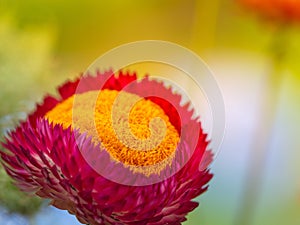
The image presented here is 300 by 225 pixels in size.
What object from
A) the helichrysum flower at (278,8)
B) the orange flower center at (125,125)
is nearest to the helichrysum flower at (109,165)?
the orange flower center at (125,125)

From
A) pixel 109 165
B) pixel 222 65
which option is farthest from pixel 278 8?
pixel 109 165

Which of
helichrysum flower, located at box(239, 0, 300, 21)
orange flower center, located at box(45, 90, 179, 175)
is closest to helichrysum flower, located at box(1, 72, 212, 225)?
orange flower center, located at box(45, 90, 179, 175)

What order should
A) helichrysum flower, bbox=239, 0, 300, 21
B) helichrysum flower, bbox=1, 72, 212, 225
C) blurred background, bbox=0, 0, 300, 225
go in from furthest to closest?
helichrysum flower, bbox=239, 0, 300, 21, blurred background, bbox=0, 0, 300, 225, helichrysum flower, bbox=1, 72, 212, 225

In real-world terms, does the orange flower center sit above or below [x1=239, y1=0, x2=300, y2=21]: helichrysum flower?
below

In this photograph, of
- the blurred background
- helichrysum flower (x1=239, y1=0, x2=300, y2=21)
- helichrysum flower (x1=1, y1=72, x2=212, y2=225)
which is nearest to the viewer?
helichrysum flower (x1=1, y1=72, x2=212, y2=225)

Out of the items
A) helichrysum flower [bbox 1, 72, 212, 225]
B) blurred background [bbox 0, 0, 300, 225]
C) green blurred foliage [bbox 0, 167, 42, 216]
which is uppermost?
blurred background [bbox 0, 0, 300, 225]

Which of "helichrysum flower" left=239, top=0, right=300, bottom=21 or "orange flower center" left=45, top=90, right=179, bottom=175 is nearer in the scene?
"orange flower center" left=45, top=90, right=179, bottom=175

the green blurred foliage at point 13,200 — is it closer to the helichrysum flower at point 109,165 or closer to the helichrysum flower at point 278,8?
the helichrysum flower at point 109,165

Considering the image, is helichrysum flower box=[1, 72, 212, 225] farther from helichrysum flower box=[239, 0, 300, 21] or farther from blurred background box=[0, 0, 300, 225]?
helichrysum flower box=[239, 0, 300, 21]

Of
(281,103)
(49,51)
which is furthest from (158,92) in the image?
(281,103)
